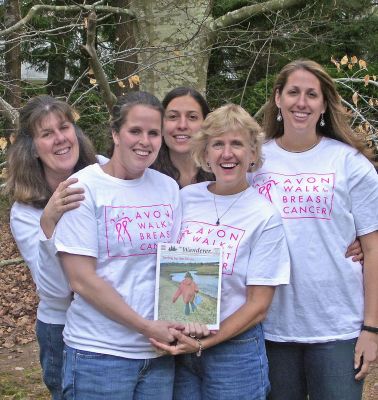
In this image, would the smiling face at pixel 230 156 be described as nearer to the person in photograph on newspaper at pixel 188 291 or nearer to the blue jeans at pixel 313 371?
the person in photograph on newspaper at pixel 188 291

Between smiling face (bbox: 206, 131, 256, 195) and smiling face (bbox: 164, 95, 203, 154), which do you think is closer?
smiling face (bbox: 206, 131, 256, 195)

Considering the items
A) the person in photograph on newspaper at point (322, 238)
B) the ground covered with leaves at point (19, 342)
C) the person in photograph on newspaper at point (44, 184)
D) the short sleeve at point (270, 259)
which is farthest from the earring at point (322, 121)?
the ground covered with leaves at point (19, 342)

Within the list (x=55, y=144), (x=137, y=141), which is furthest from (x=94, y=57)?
(x=137, y=141)

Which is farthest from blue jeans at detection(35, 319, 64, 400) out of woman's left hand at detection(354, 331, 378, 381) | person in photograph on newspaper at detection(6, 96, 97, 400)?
woman's left hand at detection(354, 331, 378, 381)

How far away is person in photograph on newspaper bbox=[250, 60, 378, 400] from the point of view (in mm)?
2816

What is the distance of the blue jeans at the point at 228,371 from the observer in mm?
2678

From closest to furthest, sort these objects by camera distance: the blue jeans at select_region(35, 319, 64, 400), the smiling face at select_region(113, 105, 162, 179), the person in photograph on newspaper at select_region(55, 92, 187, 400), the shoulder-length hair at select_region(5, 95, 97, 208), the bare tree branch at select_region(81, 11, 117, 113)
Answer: the person in photograph on newspaper at select_region(55, 92, 187, 400), the smiling face at select_region(113, 105, 162, 179), the shoulder-length hair at select_region(5, 95, 97, 208), the blue jeans at select_region(35, 319, 64, 400), the bare tree branch at select_region(81, 11, 117, 113)

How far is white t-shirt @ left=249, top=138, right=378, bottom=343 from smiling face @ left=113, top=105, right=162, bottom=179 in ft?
1.87

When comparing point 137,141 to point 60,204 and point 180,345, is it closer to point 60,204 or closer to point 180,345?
point 60,204

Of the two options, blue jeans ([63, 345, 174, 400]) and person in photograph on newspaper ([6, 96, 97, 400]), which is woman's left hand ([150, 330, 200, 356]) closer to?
blue jeans ([63, 345, 174, 400])

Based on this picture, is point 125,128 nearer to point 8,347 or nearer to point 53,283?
point 53,283

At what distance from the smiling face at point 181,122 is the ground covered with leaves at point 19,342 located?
134 inches

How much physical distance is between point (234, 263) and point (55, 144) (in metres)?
0.95

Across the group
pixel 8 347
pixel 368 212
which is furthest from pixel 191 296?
pixel 8 347
